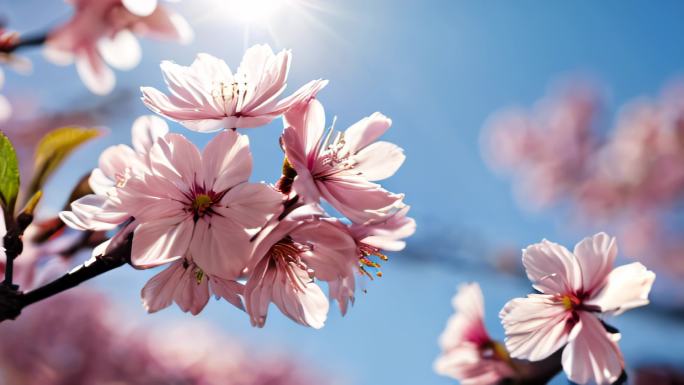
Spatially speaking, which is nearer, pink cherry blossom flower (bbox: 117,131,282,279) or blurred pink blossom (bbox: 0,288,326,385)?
pink cherry blossom flower (bbox: 117,131,282,279)

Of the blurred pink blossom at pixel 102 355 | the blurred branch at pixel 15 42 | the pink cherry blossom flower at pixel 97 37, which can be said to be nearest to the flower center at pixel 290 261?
the blurred branch at pixel 15 42

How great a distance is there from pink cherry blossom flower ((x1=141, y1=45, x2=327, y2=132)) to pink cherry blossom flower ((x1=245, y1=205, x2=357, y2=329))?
4.2 inches

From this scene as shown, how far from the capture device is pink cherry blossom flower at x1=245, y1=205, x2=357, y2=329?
1.69 feet

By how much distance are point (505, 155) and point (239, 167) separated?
4.42m

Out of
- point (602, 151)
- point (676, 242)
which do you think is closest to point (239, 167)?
point (602, 151)

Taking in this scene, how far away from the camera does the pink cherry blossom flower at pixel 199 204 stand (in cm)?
52

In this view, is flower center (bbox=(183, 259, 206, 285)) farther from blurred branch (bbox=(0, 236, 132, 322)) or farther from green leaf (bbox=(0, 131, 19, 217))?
green leaf (bbox=(0, 131, 19, 217))

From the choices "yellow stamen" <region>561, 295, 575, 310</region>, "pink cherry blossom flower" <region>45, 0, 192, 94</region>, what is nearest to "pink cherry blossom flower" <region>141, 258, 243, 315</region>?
"yellow stamen" <region>561, 295, 575, 310</region>

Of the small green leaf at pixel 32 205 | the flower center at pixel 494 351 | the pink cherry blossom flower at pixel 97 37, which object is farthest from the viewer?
the pink cherry blossom flower at pixel 97 37

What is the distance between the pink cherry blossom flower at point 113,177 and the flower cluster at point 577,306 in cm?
41

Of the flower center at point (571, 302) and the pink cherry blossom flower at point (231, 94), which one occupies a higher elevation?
the flower center at point (571, 302)

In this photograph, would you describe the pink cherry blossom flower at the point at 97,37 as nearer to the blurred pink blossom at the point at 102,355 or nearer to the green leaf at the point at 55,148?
the green leaf at the point at 55,148

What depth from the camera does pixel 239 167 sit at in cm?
54

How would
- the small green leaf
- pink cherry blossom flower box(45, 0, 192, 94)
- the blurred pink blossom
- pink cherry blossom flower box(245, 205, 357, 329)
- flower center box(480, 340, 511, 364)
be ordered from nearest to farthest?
1. pink cherry blossom flower box(245, 205, 357, 329)
2. the small green leaf
3. flower center box(480, 340, 511, 364)
4. pink cherry blossom flower box(45, 0, 192, 94)
5. the blurred pink blossom
